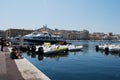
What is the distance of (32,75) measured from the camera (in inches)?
626

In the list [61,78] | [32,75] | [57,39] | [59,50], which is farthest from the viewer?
[57,39]

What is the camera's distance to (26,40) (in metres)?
84.0

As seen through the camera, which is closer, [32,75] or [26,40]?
[32,75]

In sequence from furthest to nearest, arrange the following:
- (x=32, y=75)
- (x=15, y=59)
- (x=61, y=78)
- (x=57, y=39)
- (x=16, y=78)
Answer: (x=57, y=39) < (x=15, y=59) < (x=61, y=78) < (x=32, y=75) < (x=16, y=78)

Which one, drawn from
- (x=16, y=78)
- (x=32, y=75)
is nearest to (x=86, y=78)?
(x=32, y=75)

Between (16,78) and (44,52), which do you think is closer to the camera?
(16,78)

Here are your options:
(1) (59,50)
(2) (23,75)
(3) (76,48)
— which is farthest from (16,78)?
(3) (76,48)

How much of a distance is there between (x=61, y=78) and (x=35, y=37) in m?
64.5

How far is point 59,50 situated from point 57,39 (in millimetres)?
38519

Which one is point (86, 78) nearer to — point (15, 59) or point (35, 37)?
point (15, 59)

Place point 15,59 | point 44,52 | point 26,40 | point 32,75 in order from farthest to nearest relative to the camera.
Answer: point 26,40 → point 44,52 → point 15,59 → point 32,75

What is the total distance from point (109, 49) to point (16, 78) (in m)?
51.8

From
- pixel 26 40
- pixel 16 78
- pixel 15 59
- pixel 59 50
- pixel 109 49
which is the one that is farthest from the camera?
pixel 26 40

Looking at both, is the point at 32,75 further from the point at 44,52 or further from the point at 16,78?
the point at 44,52
